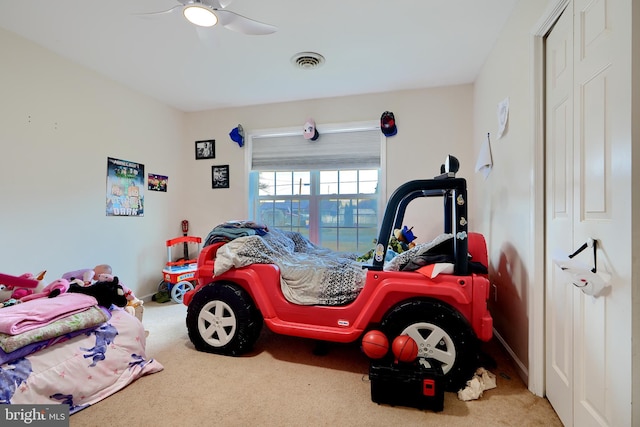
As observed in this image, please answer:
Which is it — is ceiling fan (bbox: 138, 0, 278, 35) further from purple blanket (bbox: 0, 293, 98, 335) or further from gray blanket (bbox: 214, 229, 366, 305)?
purple blanket (bbox: 0, 293, 98, 335)

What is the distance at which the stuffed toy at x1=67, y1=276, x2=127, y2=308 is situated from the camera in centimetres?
188

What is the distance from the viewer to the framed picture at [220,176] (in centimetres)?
380

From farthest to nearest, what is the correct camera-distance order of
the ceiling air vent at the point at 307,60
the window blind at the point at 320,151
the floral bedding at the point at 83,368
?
the window blind at the point at 320,151
the ceiling air vent at the point at 307,60
the floral bedding at the point at 83,368

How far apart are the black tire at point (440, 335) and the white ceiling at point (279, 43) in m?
2.03

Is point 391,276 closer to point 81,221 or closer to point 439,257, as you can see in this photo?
point 439,257

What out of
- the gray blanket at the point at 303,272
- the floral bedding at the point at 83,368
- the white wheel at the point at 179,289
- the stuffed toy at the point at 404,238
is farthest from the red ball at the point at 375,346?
the white wheel at the point at 179,289

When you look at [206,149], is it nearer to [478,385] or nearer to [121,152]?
[121,152]

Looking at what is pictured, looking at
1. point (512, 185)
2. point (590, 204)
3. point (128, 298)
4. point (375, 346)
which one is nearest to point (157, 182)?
point (128, 298)

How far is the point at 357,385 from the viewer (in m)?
1.74

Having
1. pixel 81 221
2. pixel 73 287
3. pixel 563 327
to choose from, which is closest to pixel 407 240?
pixel 563 327

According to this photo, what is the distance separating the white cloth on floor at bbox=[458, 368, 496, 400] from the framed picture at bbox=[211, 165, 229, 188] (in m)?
3.35

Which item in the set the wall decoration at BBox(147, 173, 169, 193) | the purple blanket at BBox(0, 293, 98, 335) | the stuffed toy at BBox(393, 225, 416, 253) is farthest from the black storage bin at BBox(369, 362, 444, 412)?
the wall decoration at BBox(147, 173, 169, 193)

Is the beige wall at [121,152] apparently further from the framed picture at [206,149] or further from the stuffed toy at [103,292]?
the stuffed toy at [103,292]

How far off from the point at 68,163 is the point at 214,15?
208cm
